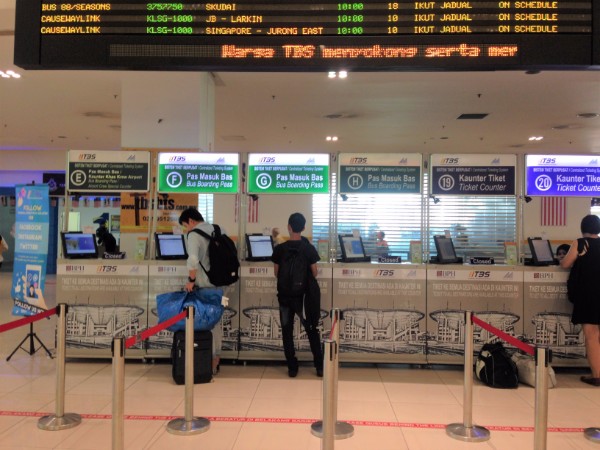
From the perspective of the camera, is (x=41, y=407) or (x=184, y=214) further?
(x=184, y=214)

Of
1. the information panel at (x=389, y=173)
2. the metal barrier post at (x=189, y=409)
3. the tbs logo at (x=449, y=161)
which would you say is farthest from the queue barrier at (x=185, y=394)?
the tbs logo at (x=449, y=161)

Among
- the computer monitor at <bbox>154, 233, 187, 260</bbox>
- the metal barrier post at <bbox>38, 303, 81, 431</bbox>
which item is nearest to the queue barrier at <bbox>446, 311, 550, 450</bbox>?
the metal barrier post at <bbox>38, 303, 81, 431</bbox>

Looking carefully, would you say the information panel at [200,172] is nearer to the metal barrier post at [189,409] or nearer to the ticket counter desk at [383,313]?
the ticket counter desk at [383,313]

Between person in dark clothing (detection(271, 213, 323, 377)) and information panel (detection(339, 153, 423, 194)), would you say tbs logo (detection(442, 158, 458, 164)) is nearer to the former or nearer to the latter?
information panel (detection(339, 153, 423, 194))

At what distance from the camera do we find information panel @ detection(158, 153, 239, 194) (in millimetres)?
5816

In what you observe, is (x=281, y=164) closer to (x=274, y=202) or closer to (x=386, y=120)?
(x=386, y=120)

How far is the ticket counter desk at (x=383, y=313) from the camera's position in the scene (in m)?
5.66

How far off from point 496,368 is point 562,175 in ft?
7.28

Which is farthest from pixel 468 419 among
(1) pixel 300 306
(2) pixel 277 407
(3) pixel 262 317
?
(3) pixel 262 317

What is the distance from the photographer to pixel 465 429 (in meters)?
3.92

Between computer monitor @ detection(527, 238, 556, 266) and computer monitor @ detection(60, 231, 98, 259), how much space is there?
4805 millimetres

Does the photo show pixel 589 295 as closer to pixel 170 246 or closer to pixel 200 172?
pixel 200 172

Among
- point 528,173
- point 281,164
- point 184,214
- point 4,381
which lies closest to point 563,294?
point 528,173

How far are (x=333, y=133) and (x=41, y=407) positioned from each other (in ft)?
30.3
